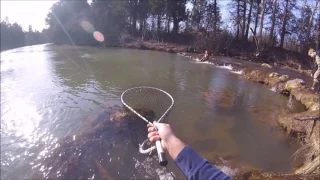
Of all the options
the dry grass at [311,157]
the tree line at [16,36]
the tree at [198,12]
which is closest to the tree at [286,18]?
the tree at [198,12]

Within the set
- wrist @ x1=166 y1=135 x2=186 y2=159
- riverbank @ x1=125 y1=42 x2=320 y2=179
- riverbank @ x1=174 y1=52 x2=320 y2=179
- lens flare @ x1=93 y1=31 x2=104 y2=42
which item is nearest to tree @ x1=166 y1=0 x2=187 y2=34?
lens flare @ x1=93 y1=31 x2=104 y2=42

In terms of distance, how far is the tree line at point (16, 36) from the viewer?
37.4 metres

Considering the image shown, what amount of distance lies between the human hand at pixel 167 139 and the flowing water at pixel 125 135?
3362 millimetres

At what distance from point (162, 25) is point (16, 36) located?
81.9 ft

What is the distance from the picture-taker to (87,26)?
40781 mm

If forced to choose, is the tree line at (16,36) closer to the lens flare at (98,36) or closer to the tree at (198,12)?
the lens flare at (98,36)

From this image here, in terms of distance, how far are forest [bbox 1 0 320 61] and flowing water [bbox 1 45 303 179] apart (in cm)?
1554

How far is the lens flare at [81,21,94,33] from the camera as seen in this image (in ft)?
132

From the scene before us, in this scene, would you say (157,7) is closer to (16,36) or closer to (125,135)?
(16,36)

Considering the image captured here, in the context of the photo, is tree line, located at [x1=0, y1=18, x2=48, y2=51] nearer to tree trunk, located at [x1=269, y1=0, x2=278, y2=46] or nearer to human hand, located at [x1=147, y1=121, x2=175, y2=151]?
tree trunk, located at [x1=269, y1=0, x2=278, y2=46]

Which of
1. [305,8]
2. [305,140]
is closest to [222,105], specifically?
[305,140]

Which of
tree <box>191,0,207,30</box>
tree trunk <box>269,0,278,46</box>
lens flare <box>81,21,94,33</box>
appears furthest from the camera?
lens flare <box>81,21,94,33</box>

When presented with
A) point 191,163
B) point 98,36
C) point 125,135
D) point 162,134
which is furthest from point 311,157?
point 98,36

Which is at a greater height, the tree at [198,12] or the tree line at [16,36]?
the tree at [198,12]
